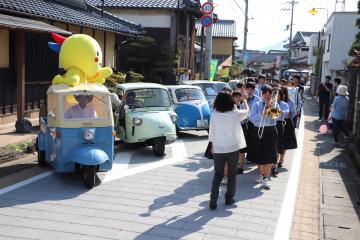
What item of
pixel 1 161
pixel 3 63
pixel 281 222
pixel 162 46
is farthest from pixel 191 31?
pixel 281 222

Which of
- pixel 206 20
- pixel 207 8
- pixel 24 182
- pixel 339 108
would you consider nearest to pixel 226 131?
pixel 24 182

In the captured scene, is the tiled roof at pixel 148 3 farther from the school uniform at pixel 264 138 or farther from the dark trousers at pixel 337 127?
the school uniform at pixel 264 138

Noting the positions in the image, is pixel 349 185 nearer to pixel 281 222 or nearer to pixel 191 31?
pixel 281 222

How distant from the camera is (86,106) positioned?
24.6ft

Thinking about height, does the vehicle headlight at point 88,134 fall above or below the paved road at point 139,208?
above

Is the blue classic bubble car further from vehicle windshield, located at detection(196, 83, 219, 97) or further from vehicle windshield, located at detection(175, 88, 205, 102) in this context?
vehicle windshield, located at detection(196, 83, 219, 97)

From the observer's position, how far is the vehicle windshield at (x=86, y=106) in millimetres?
7375

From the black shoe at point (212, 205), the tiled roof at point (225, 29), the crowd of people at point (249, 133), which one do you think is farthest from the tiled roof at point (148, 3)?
the tiled roof at point (225, 29)

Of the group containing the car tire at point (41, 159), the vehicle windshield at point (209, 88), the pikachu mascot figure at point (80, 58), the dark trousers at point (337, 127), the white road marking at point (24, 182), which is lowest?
the white road marking at point (24, 182)

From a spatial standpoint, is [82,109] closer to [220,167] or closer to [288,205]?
[220,167]

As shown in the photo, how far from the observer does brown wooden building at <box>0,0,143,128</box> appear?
1079cm

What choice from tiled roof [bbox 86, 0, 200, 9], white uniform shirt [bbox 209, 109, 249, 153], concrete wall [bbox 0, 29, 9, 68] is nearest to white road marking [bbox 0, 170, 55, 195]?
white uniform shirt [bbox 209, 109, 249, 153]

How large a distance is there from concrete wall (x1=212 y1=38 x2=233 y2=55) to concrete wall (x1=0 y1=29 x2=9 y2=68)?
3822 cm

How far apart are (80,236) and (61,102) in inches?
113
